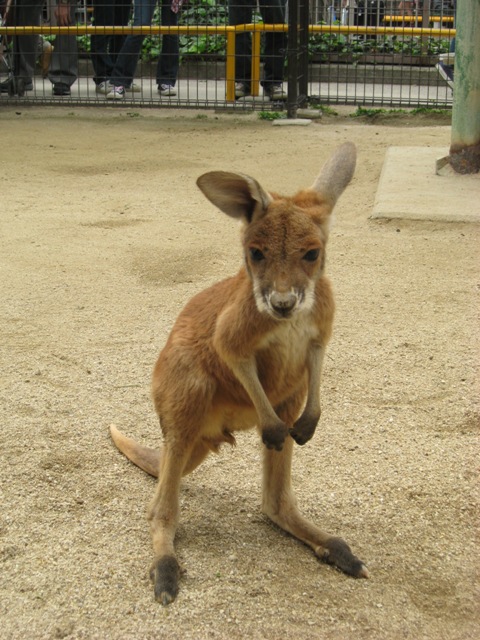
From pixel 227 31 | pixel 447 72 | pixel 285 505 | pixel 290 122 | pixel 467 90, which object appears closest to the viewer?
pixel 285 505

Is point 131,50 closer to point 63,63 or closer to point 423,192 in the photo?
point 63,63

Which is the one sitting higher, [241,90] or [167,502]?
[241,90]

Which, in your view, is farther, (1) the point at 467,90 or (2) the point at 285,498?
(1) the point at 467,90

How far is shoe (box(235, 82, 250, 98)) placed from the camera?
9750mm

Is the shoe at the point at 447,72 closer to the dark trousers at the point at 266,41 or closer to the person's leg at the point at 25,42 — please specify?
the dark trousers at the point at 266,41

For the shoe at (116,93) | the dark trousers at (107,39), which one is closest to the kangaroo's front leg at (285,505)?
the shoe at (116,93)

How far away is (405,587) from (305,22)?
25.2 ft

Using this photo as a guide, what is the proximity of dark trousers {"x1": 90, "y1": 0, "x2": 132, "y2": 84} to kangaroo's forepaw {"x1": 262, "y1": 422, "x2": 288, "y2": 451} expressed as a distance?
790cm

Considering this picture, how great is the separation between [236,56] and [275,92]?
76cm

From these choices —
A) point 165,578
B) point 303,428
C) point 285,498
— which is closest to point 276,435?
point 303,428

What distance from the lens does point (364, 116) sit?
30.1ft

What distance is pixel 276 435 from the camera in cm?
237

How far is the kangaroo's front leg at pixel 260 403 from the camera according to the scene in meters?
2.36

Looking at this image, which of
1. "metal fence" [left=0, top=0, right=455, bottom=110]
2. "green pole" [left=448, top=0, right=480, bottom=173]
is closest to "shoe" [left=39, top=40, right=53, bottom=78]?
"metal fence" [left=0, top=0, right=455, bottom=110]
